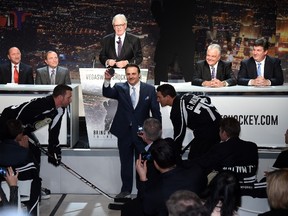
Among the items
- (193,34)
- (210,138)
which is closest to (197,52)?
(193,34)

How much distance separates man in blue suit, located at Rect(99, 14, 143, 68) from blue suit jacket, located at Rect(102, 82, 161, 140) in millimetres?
765

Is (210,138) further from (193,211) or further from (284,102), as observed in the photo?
(193,211)

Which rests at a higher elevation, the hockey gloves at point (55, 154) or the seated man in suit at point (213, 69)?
the seated man in suit at point (213, 69)

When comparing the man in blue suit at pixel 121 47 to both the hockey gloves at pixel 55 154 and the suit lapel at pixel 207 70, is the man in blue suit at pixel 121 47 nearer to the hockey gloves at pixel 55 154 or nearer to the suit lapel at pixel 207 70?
the suit lapel at pixel 207 70

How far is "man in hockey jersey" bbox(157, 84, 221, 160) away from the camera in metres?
7.68

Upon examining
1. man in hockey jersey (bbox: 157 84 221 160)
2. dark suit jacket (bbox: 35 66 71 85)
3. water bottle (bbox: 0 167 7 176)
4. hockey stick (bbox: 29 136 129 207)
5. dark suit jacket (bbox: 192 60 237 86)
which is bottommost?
hockey stick (bbox: 29 136 129 207)

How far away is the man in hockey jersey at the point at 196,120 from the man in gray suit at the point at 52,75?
2172 millimetres

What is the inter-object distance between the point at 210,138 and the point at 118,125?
1.14m

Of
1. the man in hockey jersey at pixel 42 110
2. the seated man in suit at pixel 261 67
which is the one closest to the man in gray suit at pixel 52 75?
the man in hockey jersey at pixel 42 110

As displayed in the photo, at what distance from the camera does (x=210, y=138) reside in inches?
304

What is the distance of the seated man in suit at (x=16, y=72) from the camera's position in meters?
9.58

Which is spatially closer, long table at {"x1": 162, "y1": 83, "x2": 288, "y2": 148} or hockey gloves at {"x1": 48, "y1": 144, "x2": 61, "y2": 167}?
hockey gloves at {"x1": 48, "y1": 144, "x2": 61, "y2": 167}

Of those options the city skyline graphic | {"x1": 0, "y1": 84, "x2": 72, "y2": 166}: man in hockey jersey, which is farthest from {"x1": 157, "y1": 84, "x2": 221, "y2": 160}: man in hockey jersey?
the city skyline graphic

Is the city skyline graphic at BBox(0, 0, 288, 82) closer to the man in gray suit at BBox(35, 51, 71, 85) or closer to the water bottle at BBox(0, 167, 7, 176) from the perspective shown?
the man in gray suit at BBox(35, 51, 71, 85)
